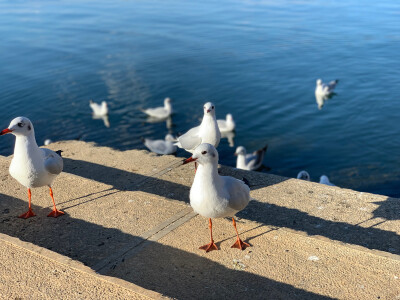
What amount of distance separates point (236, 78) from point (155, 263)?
15.7 meters

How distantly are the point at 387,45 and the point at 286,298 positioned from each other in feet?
72.4

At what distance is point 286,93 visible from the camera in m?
18.8

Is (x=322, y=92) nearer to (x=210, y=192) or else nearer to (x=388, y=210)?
(x=388, y=210)

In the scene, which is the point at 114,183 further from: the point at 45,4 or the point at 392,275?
the point at 45,4

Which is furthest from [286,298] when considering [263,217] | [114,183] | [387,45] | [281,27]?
[281,27]

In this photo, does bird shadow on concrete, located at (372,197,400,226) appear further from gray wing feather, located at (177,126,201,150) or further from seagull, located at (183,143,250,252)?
gray wing feather, located at (177,126,201,150)

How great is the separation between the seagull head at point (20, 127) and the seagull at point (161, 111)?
10230 mm

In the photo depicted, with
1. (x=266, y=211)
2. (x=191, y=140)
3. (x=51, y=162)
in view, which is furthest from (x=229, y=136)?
(x=51, y=162)

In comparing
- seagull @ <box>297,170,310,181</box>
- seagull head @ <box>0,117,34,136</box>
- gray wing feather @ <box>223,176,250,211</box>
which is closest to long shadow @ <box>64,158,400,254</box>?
gray wing feather @ <box>223,176,250,211</box>

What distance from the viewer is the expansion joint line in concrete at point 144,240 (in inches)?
218

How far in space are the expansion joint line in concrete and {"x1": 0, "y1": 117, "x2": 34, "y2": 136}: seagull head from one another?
2376 millimetres

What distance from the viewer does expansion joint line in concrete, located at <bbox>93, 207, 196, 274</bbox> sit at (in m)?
5.54

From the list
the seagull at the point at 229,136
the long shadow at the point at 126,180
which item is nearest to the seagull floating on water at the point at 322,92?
the seagull at the point at 229,136

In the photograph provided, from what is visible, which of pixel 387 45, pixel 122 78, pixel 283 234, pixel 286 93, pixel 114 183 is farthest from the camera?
pixel 387 45
